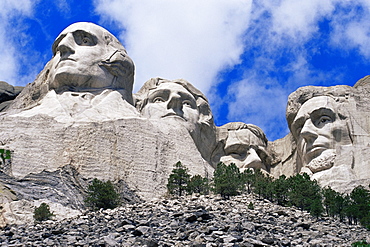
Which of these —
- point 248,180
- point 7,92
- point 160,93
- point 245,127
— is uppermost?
point 7,92

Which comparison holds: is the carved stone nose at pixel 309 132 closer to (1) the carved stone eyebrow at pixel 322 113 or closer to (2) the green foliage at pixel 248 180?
(1) the carved stone eyebrow at pixel 322 113

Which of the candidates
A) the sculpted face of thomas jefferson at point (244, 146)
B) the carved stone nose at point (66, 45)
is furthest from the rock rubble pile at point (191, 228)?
the sculpted face of thomas jefferson at point (244, 146)

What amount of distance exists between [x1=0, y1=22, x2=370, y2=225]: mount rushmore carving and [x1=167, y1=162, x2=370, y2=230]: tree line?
4.08 ft

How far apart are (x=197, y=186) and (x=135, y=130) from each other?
368cm

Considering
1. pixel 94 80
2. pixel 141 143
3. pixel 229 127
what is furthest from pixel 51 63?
pixel 229 127

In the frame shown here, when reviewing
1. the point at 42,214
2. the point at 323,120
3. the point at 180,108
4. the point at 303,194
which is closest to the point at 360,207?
the point at 303,194

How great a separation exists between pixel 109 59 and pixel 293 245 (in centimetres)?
1276

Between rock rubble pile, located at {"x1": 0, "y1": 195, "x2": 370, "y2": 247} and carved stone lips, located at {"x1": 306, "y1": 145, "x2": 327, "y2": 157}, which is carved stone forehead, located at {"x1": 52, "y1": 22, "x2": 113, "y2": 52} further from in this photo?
rock rubble pile, located at {"x1": 0, "y1": 195, "x2": 370, "y2": 247}

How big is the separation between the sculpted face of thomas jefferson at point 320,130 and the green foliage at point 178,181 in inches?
285

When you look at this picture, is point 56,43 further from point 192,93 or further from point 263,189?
point 263,189

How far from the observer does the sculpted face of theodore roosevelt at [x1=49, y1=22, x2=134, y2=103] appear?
102 feet

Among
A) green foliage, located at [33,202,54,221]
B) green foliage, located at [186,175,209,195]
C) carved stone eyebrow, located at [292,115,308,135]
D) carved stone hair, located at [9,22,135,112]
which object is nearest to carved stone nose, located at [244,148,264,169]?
carved stone eyebrow, located at [292,115,308,135]

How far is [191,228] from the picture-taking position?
20844mm

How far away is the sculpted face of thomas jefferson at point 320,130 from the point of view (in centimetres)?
3372
